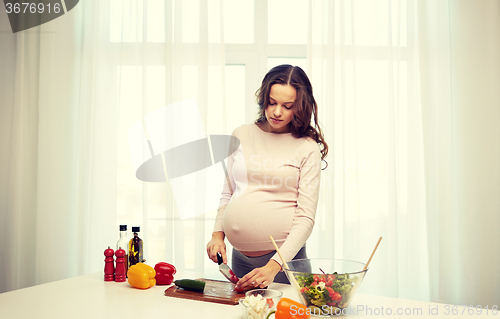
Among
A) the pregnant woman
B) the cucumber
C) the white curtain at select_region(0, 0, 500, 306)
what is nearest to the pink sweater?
the pregnant woman

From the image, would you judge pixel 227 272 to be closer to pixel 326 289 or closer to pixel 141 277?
pixel 141 277

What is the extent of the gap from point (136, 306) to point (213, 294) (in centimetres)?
22

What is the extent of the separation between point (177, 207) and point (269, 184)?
1191mm

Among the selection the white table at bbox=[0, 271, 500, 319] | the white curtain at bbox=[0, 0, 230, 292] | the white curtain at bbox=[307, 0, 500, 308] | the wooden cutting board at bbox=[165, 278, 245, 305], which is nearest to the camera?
the white table at bbox=[0, 271, 500, 319]

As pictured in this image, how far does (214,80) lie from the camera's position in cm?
253

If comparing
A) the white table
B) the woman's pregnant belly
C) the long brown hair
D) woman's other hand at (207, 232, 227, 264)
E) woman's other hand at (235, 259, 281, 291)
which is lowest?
the white table

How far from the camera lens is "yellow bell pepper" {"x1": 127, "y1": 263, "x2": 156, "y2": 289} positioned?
1196 millimetres

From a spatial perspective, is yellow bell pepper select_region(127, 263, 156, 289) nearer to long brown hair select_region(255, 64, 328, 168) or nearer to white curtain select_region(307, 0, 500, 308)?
long brown hair select_region(255, 64, 328, 168)

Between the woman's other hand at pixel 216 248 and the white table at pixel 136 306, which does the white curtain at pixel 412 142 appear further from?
the white table at pixel 136 306

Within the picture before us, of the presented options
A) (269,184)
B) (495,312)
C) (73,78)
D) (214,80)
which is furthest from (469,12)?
(73,78)

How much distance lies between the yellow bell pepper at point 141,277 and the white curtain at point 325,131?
1203 mm

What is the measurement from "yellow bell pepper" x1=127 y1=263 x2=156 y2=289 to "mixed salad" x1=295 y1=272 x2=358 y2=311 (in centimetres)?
54

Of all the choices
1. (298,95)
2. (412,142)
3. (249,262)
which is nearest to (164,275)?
(249,262)

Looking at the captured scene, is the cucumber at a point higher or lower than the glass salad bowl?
lower
